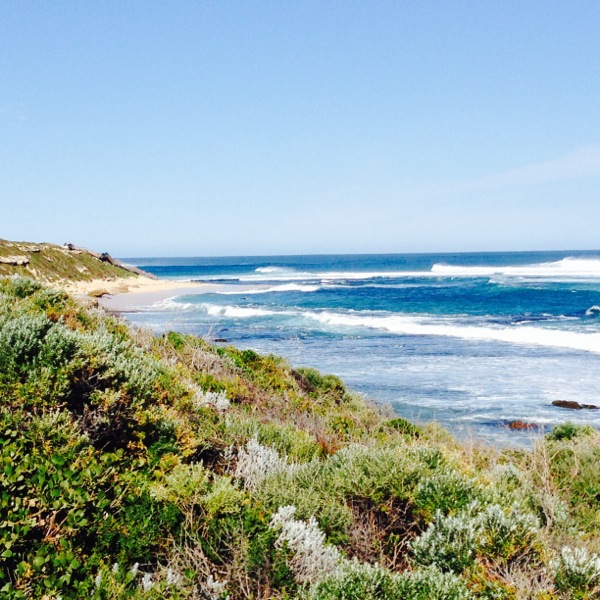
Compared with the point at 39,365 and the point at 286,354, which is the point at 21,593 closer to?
the point at 39,365

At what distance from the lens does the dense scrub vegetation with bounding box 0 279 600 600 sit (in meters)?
3.38

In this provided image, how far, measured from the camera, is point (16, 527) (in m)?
3.25

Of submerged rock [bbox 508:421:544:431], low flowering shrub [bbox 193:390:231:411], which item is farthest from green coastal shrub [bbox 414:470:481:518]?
submerged rock [bbox 508:421:544:431]

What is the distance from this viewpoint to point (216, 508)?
151 inches

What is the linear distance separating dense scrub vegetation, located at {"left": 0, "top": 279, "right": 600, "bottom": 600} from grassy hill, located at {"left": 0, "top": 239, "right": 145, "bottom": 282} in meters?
41.7

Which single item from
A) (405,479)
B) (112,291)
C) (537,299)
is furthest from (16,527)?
(112,291)

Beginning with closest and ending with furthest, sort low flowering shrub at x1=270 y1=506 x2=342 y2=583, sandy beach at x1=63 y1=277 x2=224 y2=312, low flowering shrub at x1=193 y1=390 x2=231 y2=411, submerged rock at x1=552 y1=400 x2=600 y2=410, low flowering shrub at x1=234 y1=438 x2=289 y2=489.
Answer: low flowering shrub at x1=270 y1=506 x2=342 y2=583 → low flowering shrub at x1=234 y1=438 x2=289 y2=489 → low flowering shrub at x1=193 y1=390 x2=231 y2=411 → submerged rock at x1=552 y1=400 x2=600 y2=410 → sandy beach at x1=63 y1=277 x2=224 y2=312

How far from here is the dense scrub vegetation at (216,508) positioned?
3.38 meters

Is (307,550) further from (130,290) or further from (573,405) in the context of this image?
(130,290)

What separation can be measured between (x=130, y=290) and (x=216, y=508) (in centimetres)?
5776

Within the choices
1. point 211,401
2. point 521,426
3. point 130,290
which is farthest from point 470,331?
point 130,290

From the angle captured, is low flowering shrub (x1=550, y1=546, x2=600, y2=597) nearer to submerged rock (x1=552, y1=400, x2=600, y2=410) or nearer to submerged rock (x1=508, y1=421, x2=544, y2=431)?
submerged rock (x1=508, y1=421, x2=544, y2=431)

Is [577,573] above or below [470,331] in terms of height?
above

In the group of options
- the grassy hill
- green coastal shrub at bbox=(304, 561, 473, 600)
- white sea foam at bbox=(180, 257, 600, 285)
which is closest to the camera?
green coastal shrub at bbox=(304, 561, 473, 600)
